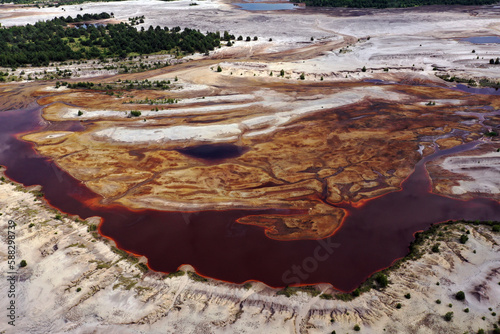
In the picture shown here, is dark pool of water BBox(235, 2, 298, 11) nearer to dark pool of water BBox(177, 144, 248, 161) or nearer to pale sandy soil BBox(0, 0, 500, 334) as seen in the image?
pale sandy soil BBox(0, 0, 500, 334)

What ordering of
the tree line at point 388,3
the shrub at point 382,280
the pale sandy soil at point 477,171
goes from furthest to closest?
the tree line at point 388,3 < the pale sandy soil at point 477,171 < the shrub at point 382,280

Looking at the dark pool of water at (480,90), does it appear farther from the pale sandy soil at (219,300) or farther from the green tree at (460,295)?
the green tree at (460,295)

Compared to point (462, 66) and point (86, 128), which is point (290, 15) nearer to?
point (462, 66)

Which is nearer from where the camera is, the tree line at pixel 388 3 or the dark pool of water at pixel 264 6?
the tree line at pixel 388 3

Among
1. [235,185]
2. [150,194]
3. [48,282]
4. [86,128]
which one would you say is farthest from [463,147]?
[86,128]

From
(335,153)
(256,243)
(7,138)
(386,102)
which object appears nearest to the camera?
(256,243)

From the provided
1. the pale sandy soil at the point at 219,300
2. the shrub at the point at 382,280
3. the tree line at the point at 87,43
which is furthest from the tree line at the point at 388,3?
the shrub at the point at 382,280

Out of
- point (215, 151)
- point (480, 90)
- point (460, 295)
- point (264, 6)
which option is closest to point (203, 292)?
point (460, 295)
